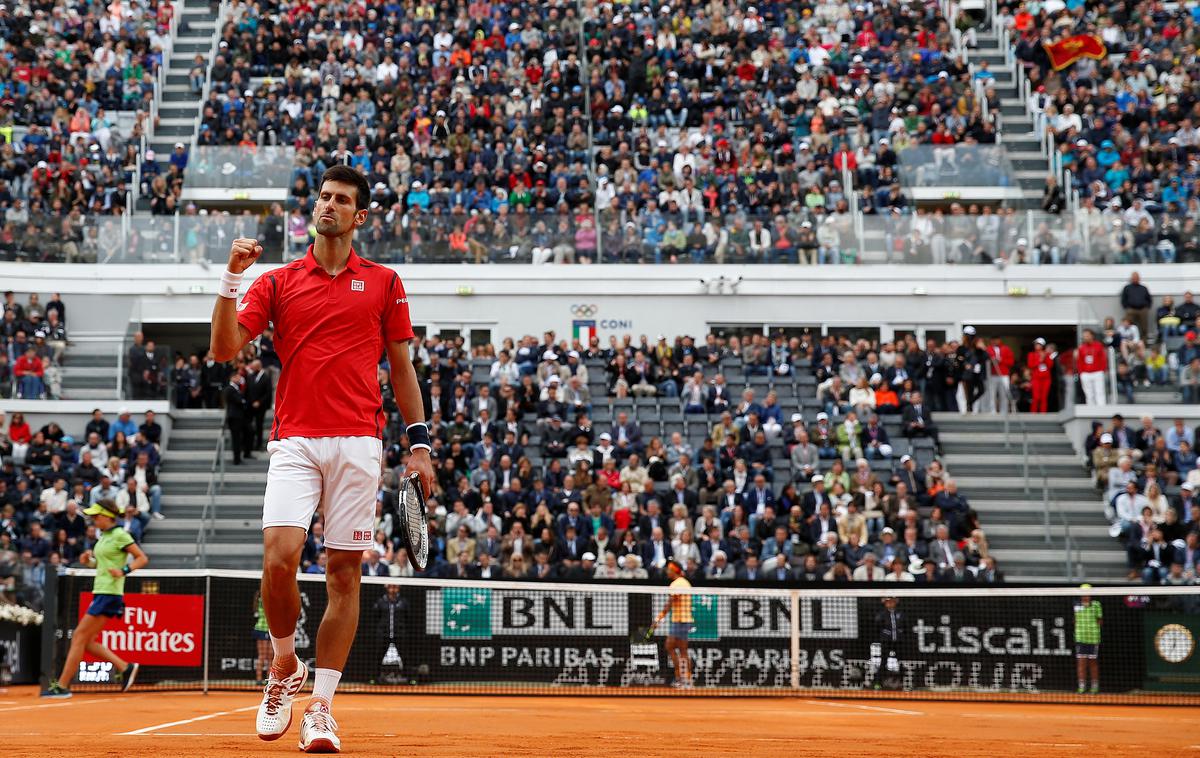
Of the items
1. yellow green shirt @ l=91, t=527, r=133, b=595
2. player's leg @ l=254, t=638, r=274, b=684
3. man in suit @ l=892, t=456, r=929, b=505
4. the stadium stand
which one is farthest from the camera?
man in suit @ l=892, t=456, r=929, b=505

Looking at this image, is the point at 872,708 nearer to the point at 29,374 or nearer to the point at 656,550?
the point at 656,550

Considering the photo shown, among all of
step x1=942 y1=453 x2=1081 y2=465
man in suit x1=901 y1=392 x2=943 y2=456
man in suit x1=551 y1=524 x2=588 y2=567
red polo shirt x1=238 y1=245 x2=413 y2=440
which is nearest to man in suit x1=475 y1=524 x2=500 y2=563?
man in suit x1=551 y1=524 x2=588 y2=567

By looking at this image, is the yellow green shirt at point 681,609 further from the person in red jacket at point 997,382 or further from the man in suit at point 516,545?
the person in red jacket at point 997,382

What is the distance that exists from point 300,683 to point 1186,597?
14990 mm

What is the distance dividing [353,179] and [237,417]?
68.5 ft

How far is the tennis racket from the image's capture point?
746 cm

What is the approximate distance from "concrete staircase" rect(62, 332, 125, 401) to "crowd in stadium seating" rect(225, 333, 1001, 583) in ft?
7.98

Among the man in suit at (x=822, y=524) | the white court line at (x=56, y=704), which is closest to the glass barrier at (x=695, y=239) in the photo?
the man in suit at (x=822, y=524)

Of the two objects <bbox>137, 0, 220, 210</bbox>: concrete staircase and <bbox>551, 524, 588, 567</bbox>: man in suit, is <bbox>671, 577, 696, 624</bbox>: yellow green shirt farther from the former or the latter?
<bbox>137, 0, 220, 210</bbox>: concrete staircase

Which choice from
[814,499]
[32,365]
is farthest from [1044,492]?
[32,365]

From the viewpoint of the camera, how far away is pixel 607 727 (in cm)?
1037

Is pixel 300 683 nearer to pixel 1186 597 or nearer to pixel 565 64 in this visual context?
pixel 1186 597

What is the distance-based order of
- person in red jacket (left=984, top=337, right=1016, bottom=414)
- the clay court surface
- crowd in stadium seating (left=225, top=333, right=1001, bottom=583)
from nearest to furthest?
the clay court surface, crowd in stadium seating (left=225, top=333, right=1001, bottom=583), person in red jacket (left=984, top=337, right=1016, bottom=414)

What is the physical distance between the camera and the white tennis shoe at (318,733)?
6.68 meters
